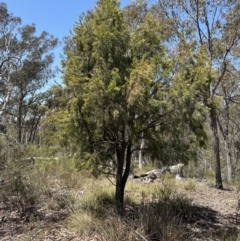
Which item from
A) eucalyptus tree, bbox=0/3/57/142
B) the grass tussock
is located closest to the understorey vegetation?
the grass tussock

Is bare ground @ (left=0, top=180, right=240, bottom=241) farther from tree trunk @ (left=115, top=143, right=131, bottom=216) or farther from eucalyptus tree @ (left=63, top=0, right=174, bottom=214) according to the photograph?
eucalyptus tree @ (left=63, top=0, right=174, bottom=214)

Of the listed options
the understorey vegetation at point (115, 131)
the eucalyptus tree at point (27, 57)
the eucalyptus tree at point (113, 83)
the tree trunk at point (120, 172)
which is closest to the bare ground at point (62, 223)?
the understorey vegetation at point (115, 131)

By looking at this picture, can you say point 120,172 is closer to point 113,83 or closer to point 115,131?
point 115,131

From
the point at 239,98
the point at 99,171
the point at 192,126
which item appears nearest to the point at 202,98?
the point at 192,126

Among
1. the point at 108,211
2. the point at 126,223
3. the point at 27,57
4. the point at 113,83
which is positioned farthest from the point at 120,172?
the point at 27,57

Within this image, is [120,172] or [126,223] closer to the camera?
[126,223]

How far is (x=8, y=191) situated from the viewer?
7770mm

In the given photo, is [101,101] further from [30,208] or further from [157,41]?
[30,208]

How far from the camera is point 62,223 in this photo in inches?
Answer: 266

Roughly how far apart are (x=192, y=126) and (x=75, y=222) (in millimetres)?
2971

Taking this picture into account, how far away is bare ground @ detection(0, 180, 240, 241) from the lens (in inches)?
242

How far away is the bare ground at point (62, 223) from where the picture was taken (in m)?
6.15

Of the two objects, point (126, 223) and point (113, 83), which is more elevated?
point (113, 83)

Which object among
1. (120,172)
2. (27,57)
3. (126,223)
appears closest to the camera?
(126,223)
